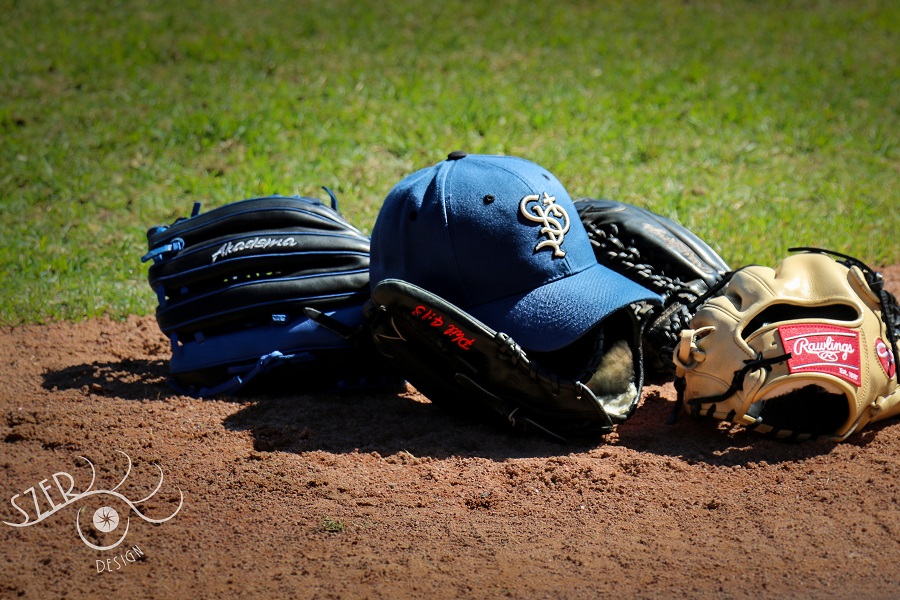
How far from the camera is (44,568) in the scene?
106 inches

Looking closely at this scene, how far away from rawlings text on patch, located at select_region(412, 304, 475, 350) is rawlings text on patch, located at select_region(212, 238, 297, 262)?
0.94 metres

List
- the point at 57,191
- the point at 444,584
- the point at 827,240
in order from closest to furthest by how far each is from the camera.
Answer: the point at 444,584
the point at 827,240
the point at 57,191

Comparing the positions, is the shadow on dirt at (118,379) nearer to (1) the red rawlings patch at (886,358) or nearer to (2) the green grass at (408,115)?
(2) the green grass at (408,115)

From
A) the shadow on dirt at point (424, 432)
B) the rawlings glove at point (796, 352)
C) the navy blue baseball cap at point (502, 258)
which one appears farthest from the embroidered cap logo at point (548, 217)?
the shadow on dirt at point (424, 432)

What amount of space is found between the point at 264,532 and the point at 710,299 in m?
1.80

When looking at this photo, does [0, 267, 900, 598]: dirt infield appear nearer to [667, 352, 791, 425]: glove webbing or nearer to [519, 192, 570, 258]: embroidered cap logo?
[667, 352, 791, 425]: glove webbing

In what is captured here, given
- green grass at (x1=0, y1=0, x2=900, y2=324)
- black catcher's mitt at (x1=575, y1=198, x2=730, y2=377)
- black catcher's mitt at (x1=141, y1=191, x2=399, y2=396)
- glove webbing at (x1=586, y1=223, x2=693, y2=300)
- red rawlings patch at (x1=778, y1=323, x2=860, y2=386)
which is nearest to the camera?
red rawlings patch at (x1=778, y1=323, x2=860, y2=386)

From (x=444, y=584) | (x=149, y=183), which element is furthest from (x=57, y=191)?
(x=444, y=584)

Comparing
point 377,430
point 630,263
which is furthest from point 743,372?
point 377,430

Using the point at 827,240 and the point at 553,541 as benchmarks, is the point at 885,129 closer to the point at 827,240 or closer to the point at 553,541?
the point at 827,240

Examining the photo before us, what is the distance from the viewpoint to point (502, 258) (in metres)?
3.32

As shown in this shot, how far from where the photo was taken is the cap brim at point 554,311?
127 inches

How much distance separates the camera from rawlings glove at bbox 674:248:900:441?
3.21 metres

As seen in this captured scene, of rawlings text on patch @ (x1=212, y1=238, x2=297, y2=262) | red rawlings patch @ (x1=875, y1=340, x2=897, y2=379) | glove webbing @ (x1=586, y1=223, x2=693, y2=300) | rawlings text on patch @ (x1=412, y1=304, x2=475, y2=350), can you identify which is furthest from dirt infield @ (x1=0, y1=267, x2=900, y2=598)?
rawlings text on patch @ (x1=212, y1=238, x2=297, y2=262)
